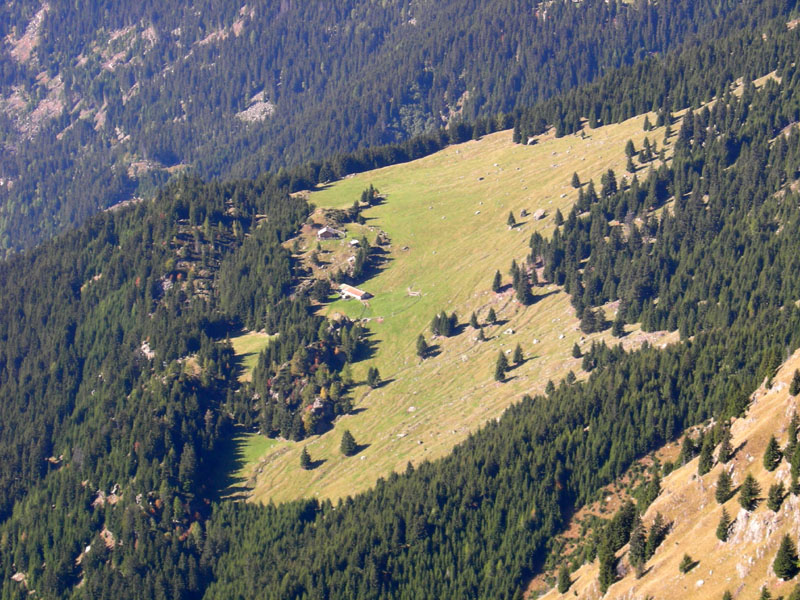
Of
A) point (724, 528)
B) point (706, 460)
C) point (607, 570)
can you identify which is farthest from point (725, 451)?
point (607, 570)

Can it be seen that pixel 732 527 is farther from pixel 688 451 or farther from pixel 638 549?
pixel 688 451

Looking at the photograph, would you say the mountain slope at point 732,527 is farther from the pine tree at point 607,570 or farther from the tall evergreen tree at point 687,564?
the pine tree at point 607,570

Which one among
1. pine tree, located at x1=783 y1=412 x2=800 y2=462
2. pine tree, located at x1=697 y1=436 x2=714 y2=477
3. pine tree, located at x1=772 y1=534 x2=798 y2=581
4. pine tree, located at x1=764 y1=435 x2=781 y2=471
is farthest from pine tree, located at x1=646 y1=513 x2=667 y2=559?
pine tree, located at x1=772 y1=534 x2=798 y2=581

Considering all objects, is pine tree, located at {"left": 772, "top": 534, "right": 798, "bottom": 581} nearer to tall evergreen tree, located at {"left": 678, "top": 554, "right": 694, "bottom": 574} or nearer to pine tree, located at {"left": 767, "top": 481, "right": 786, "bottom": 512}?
pine tree, located at {"left": 767, "top": 481, "right": 786, "bottom": 512}

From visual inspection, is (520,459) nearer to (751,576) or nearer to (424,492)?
(424,492)

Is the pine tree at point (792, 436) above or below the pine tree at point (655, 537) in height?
above

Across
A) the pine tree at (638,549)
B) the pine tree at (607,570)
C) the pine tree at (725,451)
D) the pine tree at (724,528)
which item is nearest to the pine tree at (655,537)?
the pine tree at (638,549)
